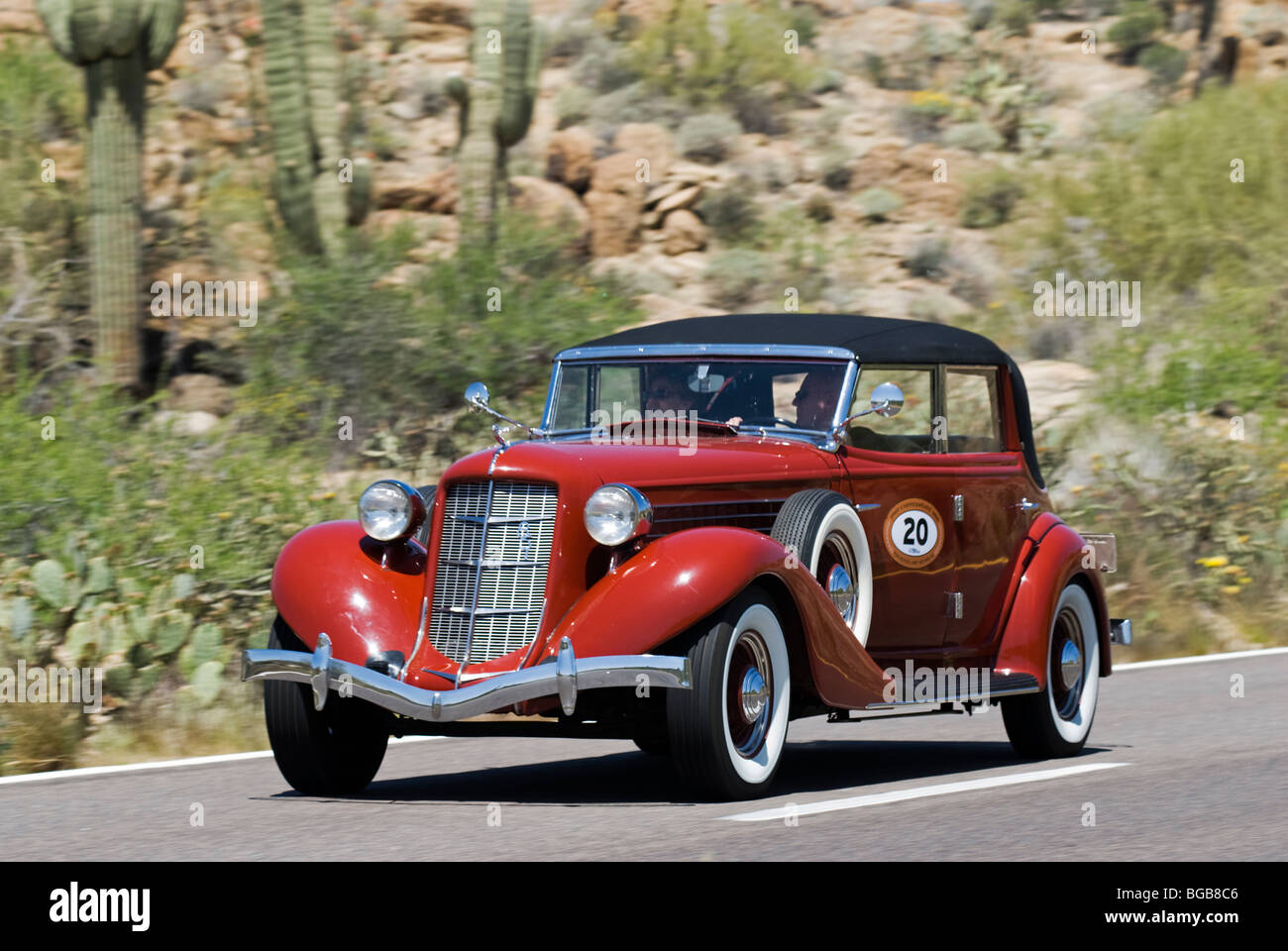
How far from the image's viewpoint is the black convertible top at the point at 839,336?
8539 mm

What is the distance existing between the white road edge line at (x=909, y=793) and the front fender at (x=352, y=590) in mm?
1610

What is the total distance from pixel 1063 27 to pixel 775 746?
1320 inches

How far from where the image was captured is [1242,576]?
1566cm

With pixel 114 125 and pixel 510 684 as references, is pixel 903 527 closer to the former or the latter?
pixel 510 684

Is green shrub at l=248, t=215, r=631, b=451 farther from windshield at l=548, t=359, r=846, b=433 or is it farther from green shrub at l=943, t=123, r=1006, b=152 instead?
green shrub at l=943, t=123, r=1006, b=152

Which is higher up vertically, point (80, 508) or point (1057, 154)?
point (1057, 154)

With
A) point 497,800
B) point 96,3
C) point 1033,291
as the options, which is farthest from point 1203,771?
point 1033,291

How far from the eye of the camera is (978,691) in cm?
825

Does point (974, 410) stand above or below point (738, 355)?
below

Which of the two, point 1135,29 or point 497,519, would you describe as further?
point 1135,29

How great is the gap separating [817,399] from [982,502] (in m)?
1.12

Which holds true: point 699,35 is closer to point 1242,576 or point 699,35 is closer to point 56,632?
point 1242,576

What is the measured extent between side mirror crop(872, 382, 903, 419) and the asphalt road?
5.30 feet

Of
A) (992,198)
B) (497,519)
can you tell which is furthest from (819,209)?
(497,519)
